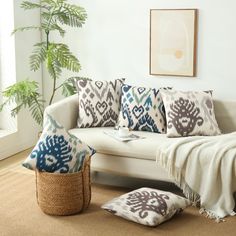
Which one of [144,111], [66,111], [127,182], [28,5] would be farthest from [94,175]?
[28,5]

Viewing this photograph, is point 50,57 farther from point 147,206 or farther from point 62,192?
point 147,206

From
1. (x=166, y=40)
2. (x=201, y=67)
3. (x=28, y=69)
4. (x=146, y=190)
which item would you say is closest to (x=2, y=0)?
(x=28, y=69)

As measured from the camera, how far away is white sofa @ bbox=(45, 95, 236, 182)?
3854 mm

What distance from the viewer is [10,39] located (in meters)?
4.98

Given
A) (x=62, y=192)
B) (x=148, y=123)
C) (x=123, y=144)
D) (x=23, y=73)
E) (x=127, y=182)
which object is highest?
(x=23, y=73)

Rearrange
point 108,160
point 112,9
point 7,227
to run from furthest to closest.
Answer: point 112,9 < point 108,160 < point 7,227

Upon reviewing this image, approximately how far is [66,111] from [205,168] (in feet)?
4.28

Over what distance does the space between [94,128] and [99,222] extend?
1068 millimetres

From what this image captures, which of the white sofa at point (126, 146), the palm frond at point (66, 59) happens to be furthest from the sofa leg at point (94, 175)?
the palm frond at point (66, 59)

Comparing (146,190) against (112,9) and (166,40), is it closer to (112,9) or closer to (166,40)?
(166,40)

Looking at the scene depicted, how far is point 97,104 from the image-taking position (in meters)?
4.32

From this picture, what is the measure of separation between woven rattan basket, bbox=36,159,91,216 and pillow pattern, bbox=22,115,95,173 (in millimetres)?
51

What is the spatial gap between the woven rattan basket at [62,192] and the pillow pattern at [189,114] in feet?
2.82

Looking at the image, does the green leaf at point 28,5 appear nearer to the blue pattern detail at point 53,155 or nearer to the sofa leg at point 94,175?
the sofa leg at point 94,175
